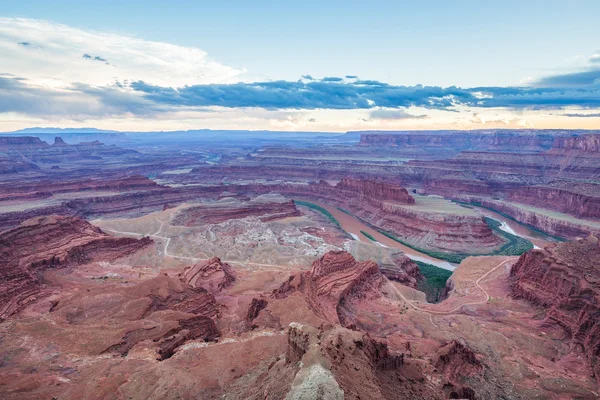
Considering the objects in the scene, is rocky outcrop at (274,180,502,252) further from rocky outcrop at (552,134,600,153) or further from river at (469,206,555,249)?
rocky outcrop at (552,134,600,153)

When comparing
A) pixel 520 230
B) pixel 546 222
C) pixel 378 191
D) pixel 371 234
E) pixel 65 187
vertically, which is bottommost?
pixel 520 230

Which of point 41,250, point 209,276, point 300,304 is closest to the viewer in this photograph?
point 300,304

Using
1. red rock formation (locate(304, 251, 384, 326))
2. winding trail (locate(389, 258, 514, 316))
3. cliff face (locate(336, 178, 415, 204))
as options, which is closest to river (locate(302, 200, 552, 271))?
cliff face (locate(336, 178, 415, 204))

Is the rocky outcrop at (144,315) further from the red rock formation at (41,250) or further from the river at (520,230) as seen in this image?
the river at (520,230)

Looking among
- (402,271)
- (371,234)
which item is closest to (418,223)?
(371,234)

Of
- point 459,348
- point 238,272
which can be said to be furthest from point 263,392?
point 238,272

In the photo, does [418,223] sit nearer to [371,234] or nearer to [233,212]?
[371,234]
